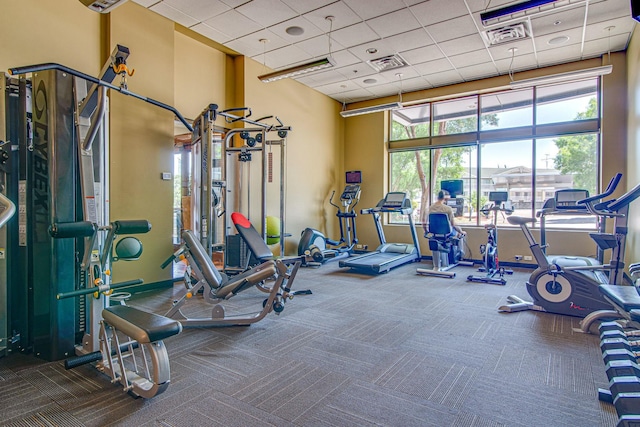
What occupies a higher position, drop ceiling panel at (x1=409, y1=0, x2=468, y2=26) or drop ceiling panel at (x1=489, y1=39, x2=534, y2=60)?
drop ceiling panel at (x1=409, y1=0, x2=468, y2=26)

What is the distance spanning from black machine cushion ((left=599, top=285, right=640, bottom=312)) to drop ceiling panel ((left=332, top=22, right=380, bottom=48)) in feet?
14.6

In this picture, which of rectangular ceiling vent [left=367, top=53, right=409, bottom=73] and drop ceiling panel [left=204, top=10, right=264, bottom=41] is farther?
rectangular ceiling vent [left=367, top=53, right=409, bottom=73]

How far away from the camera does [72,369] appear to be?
8.79 feet

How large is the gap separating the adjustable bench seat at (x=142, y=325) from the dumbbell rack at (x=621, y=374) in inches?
91.3

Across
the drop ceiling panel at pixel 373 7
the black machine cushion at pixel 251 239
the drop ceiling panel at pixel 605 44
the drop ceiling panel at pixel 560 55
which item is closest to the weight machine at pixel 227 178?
the black machine cushion at pixel 251 239

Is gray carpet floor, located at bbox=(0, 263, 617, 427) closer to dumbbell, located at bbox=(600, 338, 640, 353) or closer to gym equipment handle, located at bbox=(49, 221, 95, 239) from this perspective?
dumbbell, located at bbox=(600, 338, 640, 353)

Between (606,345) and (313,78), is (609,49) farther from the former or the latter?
(606,345)

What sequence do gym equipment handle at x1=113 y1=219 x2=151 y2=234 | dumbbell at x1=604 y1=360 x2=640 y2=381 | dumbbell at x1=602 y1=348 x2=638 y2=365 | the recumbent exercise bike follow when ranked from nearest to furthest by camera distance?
dumbbell at x1=604 y1=360 x2=640 y2=381 < dumbbell at x1=602 y1=348 x2=638 y2=365 < gym equipment handle at x1=113 y1=219 x2=151 y2=234 < the recumbent exercise bike

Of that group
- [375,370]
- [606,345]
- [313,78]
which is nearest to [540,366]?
[606,345]

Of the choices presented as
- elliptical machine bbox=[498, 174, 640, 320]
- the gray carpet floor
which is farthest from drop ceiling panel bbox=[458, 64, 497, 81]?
the gray carpet floor

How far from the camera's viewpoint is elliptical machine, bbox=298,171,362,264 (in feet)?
22.4

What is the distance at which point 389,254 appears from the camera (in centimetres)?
742

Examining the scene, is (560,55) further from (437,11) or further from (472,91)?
(437,11)

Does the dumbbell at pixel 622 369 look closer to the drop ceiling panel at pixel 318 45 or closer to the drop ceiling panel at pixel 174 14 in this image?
the drop ceiling panel at pixel 318 45
